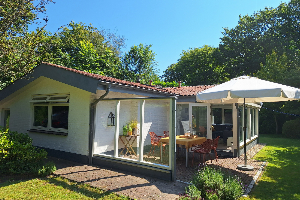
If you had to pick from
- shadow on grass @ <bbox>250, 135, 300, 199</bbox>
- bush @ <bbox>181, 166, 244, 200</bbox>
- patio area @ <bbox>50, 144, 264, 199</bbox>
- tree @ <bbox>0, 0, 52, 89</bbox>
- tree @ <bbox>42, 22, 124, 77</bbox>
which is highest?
tree @ <bbox>42, 22, 124, 77</bbox>

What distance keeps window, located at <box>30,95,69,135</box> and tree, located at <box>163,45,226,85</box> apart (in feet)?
71.9

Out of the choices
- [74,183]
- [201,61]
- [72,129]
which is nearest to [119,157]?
[74,183]

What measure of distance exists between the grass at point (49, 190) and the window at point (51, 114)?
9.28ft

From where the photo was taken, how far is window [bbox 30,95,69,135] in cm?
838

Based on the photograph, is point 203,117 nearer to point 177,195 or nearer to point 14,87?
Answer: point 177,195

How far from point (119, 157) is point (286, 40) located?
2582 centimetres

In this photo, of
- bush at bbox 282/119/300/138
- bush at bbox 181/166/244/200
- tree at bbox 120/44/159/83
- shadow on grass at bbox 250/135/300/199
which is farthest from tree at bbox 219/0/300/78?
bush at bbox 181/166/244/200

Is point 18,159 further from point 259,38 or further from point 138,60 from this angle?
point 259,38

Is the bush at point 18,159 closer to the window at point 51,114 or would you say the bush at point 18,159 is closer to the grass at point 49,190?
the grass at point 49,190

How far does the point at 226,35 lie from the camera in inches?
1168

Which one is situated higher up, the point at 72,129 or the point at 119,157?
the point at 72,129

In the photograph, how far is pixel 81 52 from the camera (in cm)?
A: 2002

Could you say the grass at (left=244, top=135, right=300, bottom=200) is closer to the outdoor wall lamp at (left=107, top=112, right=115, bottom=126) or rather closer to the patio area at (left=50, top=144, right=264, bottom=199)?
the patio area at (left=50, top=144, right=264, bottom=199)

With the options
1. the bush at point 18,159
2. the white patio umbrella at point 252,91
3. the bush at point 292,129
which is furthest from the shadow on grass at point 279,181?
the bush at point 292,129
